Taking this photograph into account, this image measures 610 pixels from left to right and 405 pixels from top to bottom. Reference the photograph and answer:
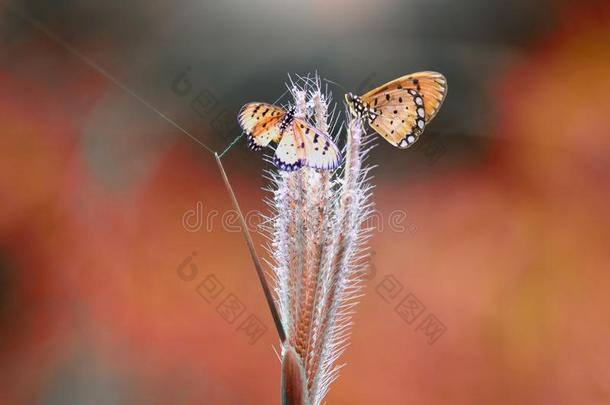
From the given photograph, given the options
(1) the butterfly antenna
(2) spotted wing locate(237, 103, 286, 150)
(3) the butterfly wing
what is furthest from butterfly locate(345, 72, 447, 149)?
(1) the butterfly antenna

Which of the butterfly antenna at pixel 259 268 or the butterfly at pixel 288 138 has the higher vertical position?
the butterfly at pixel 288 138

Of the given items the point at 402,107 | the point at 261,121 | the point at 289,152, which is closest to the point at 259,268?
the point at 289,152

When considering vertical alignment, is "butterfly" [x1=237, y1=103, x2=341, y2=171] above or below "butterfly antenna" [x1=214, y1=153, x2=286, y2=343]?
above

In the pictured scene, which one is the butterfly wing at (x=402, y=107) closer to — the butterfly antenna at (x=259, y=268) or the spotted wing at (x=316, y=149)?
the spotted wing at (x=316, y=149)

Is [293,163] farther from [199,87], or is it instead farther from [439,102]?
[199,87]

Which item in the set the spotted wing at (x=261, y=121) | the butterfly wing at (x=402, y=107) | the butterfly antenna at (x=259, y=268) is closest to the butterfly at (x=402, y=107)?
the butterfly wing at (x=402, y=107)

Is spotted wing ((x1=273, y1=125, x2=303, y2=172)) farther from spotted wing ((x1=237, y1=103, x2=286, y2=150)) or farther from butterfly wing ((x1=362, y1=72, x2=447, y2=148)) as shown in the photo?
butterfly wing ((x1=362, y1=72, x2=447, y2=148))

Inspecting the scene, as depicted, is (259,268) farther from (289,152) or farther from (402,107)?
(402,107)
